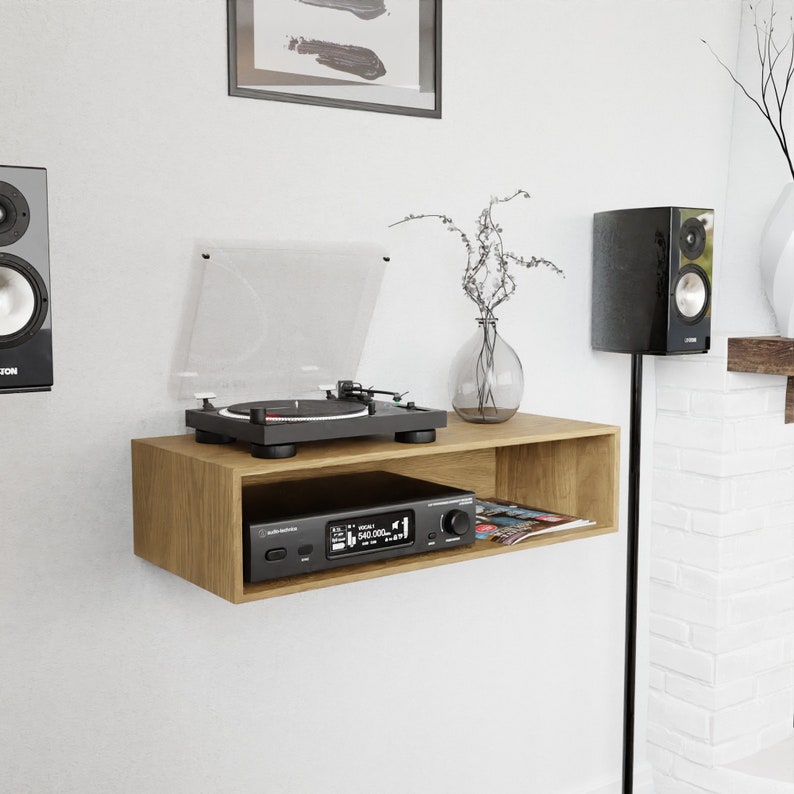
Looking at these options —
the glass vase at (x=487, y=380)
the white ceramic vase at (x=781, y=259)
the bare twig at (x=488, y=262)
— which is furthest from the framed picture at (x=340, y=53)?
the white ceramic vase at (x=781, y=259)

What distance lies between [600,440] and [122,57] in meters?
1.20

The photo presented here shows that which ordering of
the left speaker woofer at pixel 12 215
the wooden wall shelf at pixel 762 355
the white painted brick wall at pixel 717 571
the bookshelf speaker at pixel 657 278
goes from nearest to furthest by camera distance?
1. the left speaker woofer at pixel 12 215
2. the bookshelf speaker at pixel 657 278
3. the wooden wall shelf at pixel 762 355
4. the white painted brick wall at pixel 717 571

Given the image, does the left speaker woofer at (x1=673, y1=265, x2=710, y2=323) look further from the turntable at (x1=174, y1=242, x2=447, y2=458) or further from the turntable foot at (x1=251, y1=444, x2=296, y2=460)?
the turntable foot at (x1=251, y1=444, x2=296, y2=460)

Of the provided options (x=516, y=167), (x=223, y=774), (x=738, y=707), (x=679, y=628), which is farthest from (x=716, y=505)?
(x=223, y=774)

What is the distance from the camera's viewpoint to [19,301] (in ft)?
4.58

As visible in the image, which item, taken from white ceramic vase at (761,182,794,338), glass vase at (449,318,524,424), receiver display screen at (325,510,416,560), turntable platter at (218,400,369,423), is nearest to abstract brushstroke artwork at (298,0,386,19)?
glass vase at (449,318,524,424)

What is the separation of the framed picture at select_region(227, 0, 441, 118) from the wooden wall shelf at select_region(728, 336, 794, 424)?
96 cm

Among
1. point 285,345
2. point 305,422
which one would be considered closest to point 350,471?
point 285,345

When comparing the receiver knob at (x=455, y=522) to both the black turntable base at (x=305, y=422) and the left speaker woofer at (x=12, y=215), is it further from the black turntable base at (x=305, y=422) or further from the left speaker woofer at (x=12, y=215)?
the left speaker woofer at (x=12, y=215)

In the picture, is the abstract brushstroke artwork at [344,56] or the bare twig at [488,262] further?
the bare twig at [488,262]

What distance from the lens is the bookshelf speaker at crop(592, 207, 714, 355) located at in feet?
7.20

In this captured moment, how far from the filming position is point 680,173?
2.61 metres

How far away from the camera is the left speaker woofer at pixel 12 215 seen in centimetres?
136

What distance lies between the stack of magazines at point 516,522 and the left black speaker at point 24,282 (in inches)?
36.4
